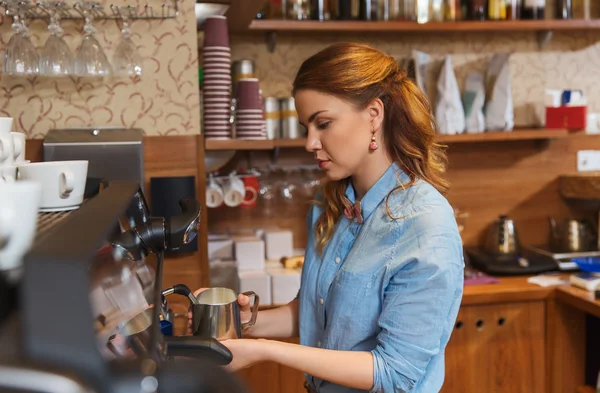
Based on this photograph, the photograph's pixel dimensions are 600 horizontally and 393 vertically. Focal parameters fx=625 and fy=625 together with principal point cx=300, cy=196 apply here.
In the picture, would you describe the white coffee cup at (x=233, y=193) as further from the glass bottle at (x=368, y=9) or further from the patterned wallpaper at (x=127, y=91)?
the glass bottle at (x=368, y=9)

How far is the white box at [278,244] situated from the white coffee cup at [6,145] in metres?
1.77

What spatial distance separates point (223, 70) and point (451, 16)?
43.7 inches

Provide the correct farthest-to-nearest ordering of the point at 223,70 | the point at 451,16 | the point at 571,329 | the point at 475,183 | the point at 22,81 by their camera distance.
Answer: the point at 475,183
the point at 451,16
the point at 571,329
the point at 223,70
the point at 22,81

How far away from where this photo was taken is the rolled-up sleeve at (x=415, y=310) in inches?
46.0

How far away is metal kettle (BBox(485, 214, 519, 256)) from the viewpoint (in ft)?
9.02

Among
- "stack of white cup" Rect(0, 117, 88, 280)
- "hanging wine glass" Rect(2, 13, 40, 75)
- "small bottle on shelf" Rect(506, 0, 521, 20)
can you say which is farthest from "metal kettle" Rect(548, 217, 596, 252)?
"stack of white cup" Rect(0, 117, 88, 280)

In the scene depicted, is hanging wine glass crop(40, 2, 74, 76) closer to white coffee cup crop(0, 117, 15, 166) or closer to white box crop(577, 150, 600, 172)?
white coffee cup crop(0, 117, 15, 166)

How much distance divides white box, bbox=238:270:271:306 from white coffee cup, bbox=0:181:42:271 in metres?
1.81

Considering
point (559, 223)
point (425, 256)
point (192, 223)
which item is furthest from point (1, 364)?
point (559, 223)

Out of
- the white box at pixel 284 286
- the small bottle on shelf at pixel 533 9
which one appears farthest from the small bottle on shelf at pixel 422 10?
the white box at pixel 284 286

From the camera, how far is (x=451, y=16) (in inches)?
107

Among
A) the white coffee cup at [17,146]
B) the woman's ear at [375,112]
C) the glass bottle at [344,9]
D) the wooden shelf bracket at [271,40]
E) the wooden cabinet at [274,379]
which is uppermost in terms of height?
the glass bottle at [344,9]

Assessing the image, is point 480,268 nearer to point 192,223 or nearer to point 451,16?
point 451,16

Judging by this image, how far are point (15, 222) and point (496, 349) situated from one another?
2.24m
